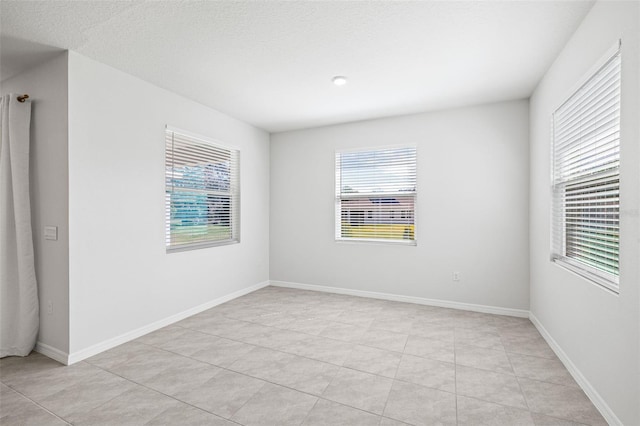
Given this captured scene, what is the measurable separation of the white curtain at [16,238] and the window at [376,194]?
3533 millimetres

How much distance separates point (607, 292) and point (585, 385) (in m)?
0.77

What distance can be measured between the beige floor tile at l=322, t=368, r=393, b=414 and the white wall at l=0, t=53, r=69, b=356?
227 centimetres

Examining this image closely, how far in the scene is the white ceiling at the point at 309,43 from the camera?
2.08 m

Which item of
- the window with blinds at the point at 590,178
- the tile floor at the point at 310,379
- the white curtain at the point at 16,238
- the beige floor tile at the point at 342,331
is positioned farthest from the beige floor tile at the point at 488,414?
the white curtain at the point at 16,238

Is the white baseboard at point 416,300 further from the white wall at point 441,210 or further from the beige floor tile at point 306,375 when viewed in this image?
the beige floor tile at point 306,375

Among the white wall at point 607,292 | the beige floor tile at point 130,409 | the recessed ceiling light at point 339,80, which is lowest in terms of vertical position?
the beige floor tile at point 130,409

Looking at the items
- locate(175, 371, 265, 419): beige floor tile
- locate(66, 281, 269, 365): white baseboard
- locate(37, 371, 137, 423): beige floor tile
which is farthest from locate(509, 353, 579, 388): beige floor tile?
locate(66, 281, 269, 365): white baseboard

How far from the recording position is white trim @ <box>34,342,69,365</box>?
8.52 ft

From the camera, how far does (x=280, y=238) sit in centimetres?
522

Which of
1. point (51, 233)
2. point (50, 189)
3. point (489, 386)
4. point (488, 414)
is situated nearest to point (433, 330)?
point (489, 386)

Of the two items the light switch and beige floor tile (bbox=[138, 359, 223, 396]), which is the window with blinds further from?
the light switch

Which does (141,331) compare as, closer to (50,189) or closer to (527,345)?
(50,189)

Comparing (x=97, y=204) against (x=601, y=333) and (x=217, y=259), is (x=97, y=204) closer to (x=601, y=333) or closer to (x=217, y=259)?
(x=217, y=259)

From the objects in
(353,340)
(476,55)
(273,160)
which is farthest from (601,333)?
(273,160)
